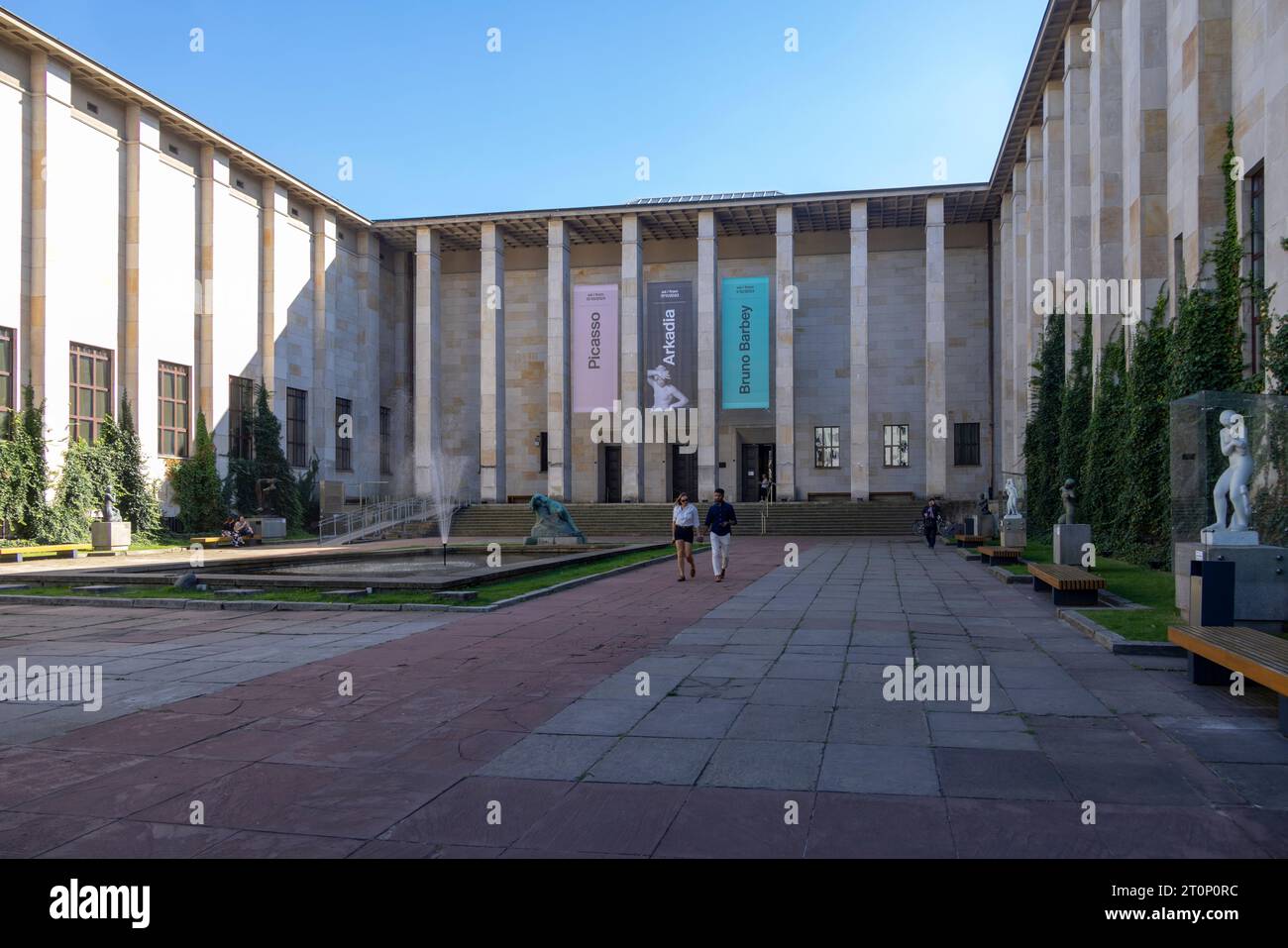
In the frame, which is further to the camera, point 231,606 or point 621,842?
point 231,606

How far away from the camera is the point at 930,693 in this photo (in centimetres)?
754

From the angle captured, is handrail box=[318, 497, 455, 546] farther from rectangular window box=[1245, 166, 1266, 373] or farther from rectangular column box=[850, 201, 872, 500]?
rectangular window box=[1245, 166, 1266, 373]

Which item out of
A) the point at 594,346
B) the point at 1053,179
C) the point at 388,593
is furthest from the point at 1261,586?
the point at 594,346

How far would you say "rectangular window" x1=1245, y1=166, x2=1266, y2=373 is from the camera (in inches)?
717

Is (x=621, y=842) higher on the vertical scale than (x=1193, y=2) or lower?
lower

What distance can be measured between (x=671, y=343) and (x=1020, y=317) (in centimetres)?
1461

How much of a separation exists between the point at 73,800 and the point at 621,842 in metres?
2.98

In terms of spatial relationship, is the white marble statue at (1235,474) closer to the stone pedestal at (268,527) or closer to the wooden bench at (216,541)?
the wooden bench at (216,541)

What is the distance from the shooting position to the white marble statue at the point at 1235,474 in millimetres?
10406

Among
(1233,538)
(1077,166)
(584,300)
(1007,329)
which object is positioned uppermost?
(1077,166)

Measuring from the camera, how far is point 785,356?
42344 mm

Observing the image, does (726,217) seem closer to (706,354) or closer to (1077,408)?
(706,354)
